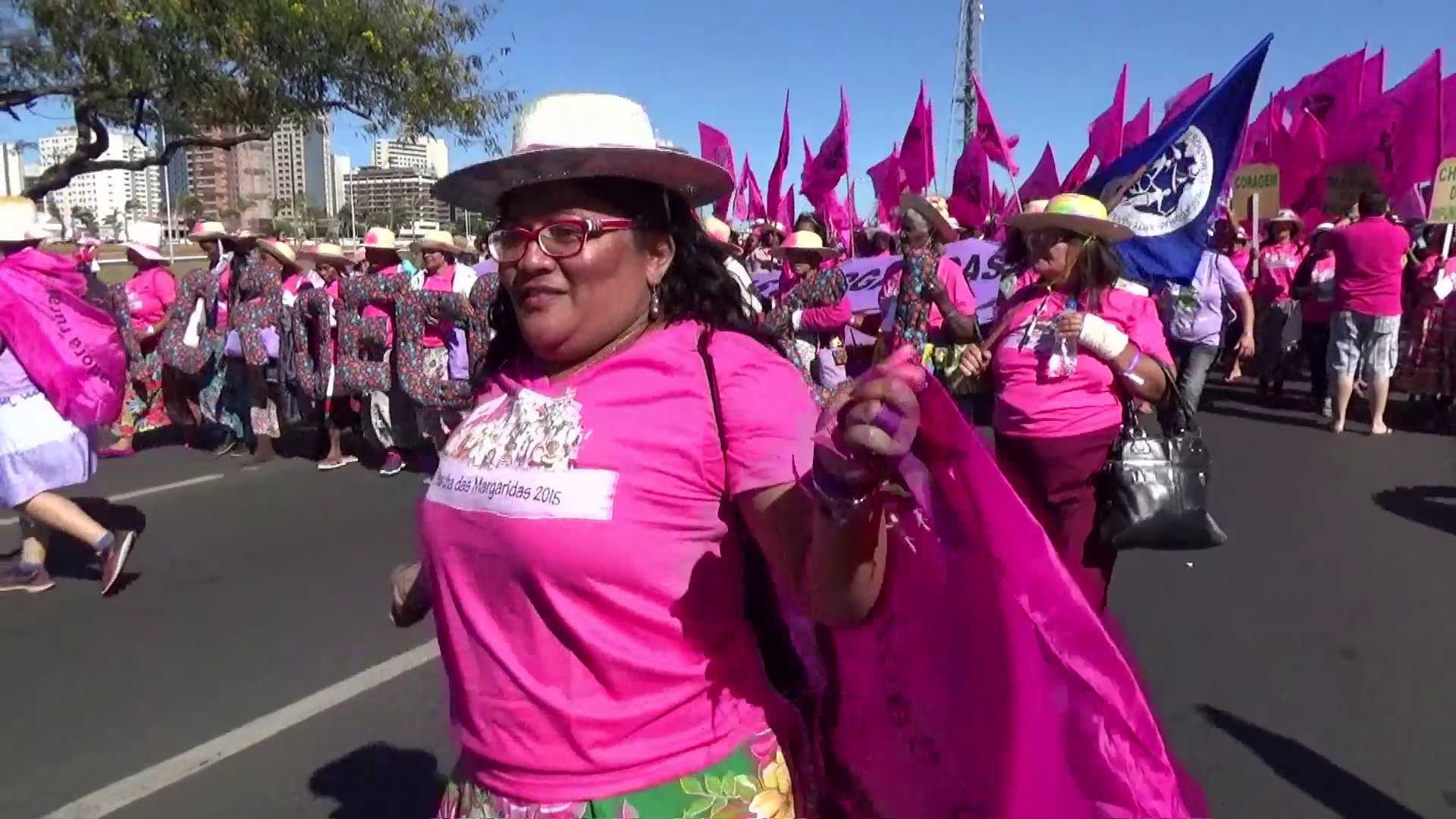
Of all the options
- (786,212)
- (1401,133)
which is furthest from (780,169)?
(1401,133)

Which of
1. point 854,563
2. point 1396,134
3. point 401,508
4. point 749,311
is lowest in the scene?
point 401,508

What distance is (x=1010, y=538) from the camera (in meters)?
1.42

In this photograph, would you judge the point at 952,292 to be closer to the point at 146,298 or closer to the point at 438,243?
the point at 438,243

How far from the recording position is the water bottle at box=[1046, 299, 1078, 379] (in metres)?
3.84

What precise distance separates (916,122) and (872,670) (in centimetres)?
1477

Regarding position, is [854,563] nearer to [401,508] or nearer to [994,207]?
[401,508]

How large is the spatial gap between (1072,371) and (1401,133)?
33.1ft

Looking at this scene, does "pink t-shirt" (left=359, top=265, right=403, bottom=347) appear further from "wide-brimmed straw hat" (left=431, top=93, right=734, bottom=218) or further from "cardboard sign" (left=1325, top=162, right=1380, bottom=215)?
"cardboard sign" (left=1325, top=162, right=1380, bottom=215)

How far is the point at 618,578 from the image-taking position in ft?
5.23

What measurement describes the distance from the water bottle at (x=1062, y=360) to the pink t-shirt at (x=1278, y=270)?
31.7ft

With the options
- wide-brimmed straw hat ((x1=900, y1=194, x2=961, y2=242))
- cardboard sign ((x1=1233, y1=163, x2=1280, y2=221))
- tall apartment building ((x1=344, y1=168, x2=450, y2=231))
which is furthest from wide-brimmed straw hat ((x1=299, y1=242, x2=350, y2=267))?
tall apartment building ((x1=344, y1=168, x2=450, y2=231))

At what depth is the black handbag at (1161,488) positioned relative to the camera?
11.5 feet

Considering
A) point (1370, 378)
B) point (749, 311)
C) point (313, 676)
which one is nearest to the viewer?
point (749, 311)

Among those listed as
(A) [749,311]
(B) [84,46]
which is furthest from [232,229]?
(A) [749,311]
